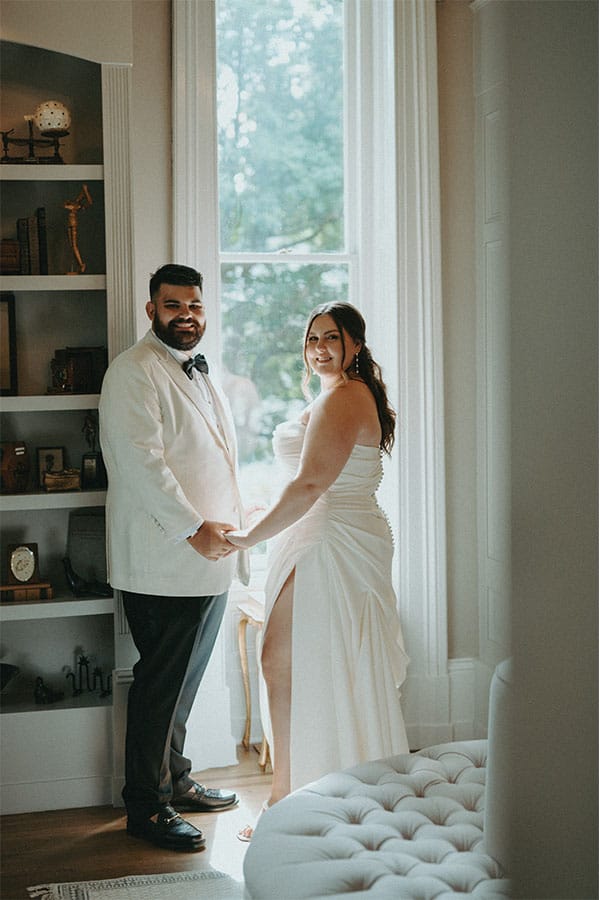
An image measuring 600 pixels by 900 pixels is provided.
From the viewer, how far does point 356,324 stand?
3.08 m

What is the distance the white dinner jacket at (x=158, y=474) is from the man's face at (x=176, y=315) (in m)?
0.04

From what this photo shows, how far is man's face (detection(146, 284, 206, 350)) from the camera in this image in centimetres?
311

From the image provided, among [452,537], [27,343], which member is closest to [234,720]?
[452,537]

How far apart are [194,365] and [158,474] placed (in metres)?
0.43

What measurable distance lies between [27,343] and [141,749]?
146cm

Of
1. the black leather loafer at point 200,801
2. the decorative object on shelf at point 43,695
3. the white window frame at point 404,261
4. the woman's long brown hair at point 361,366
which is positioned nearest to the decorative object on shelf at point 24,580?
the decorative object on shelf at point 43,695

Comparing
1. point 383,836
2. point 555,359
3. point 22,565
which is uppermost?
point 555,359

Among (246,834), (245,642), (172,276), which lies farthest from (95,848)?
(172,276)

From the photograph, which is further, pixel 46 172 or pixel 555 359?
pixel 46 172

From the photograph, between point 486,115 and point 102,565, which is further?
point 102,565

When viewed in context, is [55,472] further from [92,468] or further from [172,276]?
[172,276]

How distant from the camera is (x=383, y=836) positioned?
1737 millimetres

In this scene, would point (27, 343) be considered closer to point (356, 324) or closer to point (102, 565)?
point (102, 565)

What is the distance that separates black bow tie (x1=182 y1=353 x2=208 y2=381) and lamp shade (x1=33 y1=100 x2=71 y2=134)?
917mm
